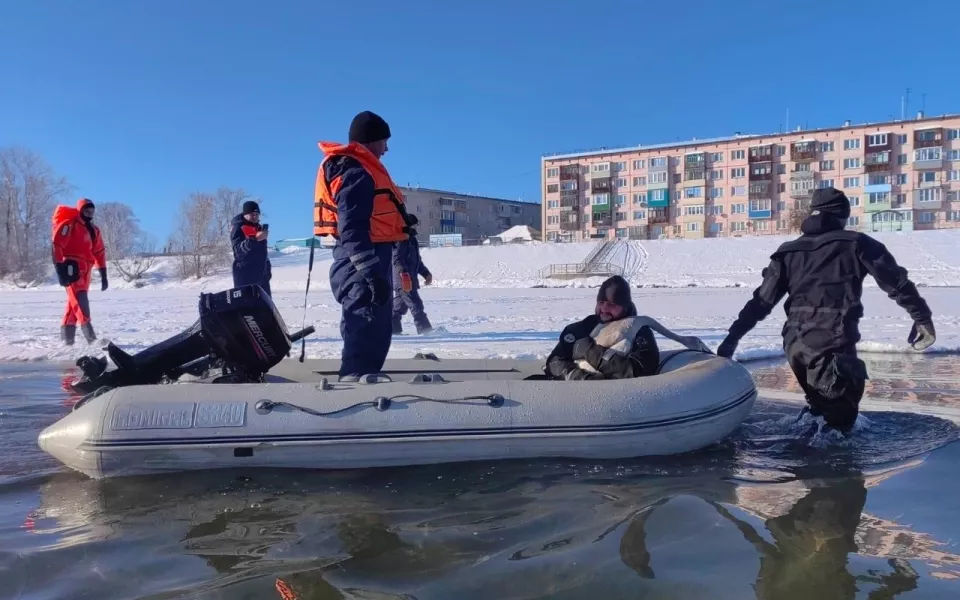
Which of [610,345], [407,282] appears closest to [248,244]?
[407,282]

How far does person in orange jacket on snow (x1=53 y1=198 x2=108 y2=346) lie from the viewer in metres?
7.35

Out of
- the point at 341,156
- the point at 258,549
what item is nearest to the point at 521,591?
the point at 258,549

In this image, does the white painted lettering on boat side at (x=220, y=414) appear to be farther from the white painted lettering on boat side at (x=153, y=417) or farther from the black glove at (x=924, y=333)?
the black glove at (x=924, y=333)

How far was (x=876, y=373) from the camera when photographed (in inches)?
227

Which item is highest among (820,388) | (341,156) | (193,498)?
(341,156)

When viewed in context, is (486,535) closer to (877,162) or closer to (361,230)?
(361,230)

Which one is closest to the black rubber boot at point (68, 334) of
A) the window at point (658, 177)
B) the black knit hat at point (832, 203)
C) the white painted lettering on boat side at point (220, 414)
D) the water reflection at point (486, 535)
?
the water reflection at point (486, 535)

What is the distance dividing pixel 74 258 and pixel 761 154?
52971 mm

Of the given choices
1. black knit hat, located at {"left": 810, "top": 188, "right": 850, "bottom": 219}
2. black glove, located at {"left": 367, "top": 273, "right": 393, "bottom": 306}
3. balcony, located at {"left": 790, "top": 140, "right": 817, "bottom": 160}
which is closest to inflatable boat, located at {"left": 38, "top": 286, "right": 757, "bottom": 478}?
black glove, located at {"left": 367, "top": 273, "right": 393, "bottom": 306}

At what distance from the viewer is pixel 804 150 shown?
51.5 metres

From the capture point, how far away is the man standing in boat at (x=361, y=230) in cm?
365

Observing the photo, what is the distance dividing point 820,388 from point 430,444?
6.56 feet

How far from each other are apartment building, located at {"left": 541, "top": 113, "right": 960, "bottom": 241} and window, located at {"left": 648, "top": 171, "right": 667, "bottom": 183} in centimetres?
8

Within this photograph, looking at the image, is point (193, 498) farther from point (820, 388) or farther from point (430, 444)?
point (820, 388)
